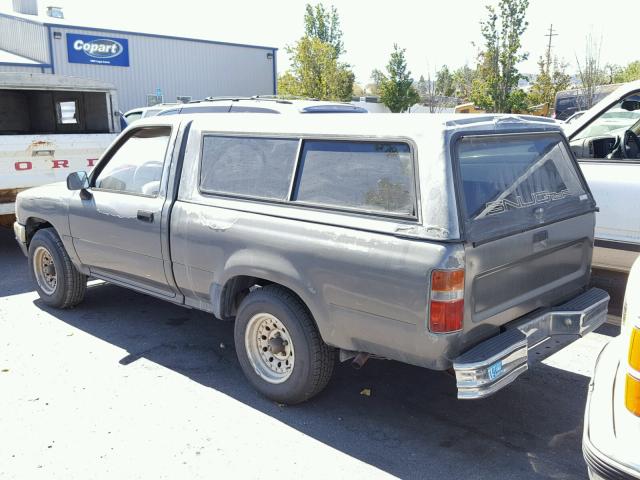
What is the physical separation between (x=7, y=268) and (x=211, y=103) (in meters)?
4.06

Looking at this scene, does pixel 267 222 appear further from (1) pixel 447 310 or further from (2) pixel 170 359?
(2) pixel 170 359

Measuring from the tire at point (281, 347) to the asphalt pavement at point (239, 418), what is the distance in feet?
0.58

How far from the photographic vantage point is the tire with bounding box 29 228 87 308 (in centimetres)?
554

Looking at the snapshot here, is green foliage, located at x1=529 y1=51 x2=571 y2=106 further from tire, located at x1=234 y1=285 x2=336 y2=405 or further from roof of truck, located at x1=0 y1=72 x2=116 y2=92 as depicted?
tire, located at x1=234 y1=285 x2=336 y2=405

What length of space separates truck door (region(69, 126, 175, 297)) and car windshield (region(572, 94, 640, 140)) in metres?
3.69

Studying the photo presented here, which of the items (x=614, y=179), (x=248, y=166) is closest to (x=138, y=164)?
(x=248, y=166)

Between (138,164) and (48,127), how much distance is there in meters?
6.45

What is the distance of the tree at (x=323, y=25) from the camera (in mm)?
36812

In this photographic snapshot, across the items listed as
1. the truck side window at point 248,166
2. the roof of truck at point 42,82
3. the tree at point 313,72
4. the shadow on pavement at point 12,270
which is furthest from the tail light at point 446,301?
the tree at point 313,72

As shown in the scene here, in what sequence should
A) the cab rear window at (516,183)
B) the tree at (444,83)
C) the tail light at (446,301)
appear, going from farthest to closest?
1. the tree at (444,83)
2. the cab rear window at (516,183)
3. the tail light at (446,301)

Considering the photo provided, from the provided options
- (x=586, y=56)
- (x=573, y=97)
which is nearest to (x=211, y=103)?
(x=573, y=97)

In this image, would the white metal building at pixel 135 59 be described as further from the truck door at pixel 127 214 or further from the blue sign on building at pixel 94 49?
the truck door at pixel 127 214

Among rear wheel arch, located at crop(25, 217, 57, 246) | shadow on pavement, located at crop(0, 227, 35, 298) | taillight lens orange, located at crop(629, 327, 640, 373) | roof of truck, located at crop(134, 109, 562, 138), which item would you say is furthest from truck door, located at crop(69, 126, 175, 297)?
taillight lens orange, located at crop(629, 327, 640, 373)

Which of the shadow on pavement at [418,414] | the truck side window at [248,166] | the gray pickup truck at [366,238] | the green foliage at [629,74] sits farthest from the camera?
the green foliage at [629,74]
